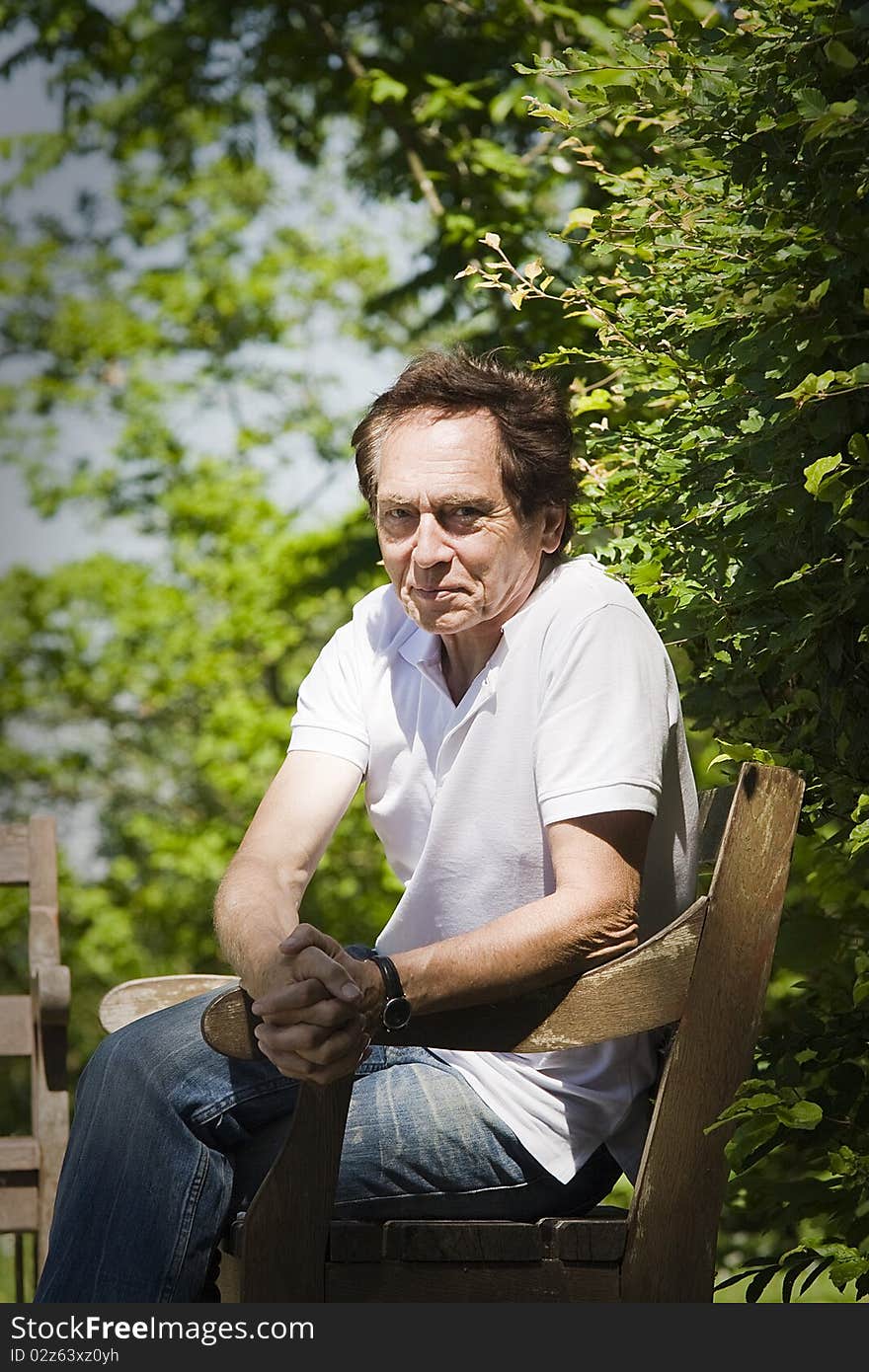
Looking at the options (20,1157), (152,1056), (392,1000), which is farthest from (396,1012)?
(20,1157)

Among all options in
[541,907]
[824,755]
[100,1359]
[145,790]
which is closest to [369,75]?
[824,755]

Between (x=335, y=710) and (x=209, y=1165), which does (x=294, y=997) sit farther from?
(x=335, y=710)

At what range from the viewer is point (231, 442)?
39.0ft

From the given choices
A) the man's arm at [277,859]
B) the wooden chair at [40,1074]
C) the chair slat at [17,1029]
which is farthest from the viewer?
the chair slat at [17,1029]

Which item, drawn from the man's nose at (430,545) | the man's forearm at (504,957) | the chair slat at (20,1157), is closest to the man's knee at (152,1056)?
the man's forearm at (504,957)

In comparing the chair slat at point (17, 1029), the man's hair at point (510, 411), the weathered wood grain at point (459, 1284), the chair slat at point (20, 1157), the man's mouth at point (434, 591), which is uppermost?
the man's hair at point (510, 411)

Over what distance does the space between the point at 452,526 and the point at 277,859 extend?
1.65ft

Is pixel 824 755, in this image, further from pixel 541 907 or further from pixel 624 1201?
pixel 624 1201

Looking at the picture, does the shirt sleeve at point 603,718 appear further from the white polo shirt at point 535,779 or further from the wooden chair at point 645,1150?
the wooden chair at point 645,1150

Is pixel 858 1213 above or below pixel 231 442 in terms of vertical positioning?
below

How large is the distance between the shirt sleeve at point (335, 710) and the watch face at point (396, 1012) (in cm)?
58

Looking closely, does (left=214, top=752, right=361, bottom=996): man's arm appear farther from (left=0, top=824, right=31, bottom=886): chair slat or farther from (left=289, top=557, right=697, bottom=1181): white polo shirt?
(left=0, top=824, right=31, bottom=886): chair slat

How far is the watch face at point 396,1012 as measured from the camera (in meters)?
1.57

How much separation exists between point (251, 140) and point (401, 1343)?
21.2 feet
